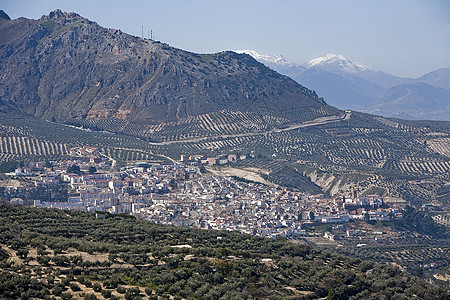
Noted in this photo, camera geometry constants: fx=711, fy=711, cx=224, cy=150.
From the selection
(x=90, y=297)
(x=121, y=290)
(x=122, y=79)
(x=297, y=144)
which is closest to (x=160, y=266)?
(x=121, y=290)

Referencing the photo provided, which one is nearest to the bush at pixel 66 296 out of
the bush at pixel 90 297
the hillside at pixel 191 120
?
the bush at pixel 90 297

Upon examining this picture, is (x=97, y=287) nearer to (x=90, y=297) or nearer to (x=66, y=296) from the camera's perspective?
(x=90, y=297)

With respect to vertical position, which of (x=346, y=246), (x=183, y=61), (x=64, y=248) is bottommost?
(x=346, y=246)

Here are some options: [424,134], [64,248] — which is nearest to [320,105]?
[424,134]

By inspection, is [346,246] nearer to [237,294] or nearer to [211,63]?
[237,294]

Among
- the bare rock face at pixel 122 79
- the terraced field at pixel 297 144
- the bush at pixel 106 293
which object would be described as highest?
the bare rock face at pixel 122 79

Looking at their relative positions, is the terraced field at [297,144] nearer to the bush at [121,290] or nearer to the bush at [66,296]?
the bush at [121,290]
